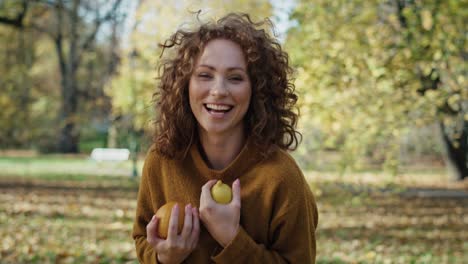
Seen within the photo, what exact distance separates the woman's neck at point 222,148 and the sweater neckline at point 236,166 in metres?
0.06

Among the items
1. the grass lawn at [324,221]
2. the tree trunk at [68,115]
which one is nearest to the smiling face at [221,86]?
the grass lawn at [324,221]

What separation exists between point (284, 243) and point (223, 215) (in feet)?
0.78

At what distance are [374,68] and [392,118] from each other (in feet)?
2.33

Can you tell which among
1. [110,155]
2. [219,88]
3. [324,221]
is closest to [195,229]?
[219,88]

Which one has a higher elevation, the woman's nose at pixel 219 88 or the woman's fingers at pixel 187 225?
the woman's nose at pixel 219 88

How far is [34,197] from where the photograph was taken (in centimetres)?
1219

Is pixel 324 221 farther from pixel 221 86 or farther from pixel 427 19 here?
pixel 221 86

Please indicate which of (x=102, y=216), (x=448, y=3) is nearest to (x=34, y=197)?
(x=102, y=216)

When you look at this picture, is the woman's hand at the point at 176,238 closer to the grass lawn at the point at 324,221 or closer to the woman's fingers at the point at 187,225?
the woman's fingers at the point at 187,225

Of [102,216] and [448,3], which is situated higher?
[448,3]

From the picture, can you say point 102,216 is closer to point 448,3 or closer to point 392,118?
point 392,118

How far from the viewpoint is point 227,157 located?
2131 millimetres

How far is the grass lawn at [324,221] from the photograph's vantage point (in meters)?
6.76

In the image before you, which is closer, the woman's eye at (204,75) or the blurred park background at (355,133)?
the woman's eye at (204,75)
